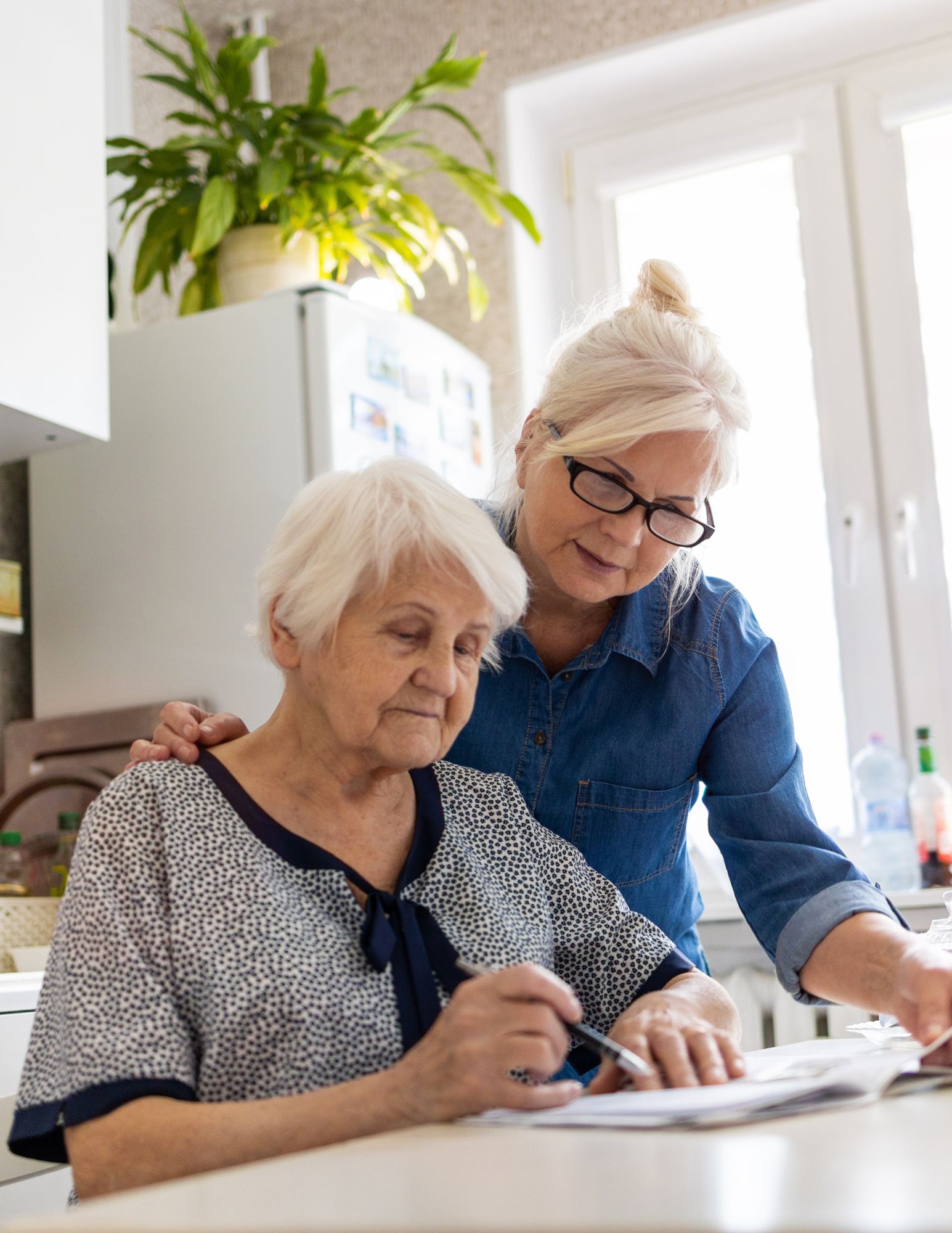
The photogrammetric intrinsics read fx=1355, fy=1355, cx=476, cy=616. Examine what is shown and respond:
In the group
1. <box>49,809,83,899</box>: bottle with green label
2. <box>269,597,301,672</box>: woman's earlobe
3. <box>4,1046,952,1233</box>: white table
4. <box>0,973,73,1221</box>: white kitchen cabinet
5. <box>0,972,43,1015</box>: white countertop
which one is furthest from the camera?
<box>49,809,83,899</box>: bottle with green label

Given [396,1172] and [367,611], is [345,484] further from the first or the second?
[396,1172]

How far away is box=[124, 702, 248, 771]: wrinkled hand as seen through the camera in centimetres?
111

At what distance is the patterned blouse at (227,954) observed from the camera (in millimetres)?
871

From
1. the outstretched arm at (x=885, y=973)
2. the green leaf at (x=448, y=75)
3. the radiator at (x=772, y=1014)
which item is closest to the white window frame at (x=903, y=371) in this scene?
the radiator at (x=772, y=1014)

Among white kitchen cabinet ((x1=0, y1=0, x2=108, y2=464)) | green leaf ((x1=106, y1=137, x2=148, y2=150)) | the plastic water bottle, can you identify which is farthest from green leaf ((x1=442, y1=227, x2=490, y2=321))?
the plastic water bottle

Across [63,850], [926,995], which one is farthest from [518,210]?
[926,995]

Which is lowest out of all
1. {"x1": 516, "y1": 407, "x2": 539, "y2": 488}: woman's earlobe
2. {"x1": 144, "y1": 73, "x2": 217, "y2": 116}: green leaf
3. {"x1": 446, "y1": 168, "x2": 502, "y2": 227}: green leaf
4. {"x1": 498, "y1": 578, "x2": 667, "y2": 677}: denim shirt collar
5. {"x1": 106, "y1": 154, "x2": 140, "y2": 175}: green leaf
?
Answer: {"x1": 498, "y1": 578, "x2": 667, "y2": 677}: denim shirt collar

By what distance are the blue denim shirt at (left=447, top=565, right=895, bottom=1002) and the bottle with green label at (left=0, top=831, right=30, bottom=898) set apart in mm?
1088

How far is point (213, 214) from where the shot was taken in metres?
2.54

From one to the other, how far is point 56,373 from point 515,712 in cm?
116

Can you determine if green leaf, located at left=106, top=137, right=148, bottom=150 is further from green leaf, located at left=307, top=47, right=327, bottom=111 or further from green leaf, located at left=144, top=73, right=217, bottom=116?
green leaf, located at left=307, top=47, right=327, bottom=111

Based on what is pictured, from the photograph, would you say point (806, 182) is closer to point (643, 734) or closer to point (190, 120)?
point (190, 120)

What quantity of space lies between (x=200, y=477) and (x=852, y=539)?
1.32m

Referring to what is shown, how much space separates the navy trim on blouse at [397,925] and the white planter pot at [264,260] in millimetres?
1760
